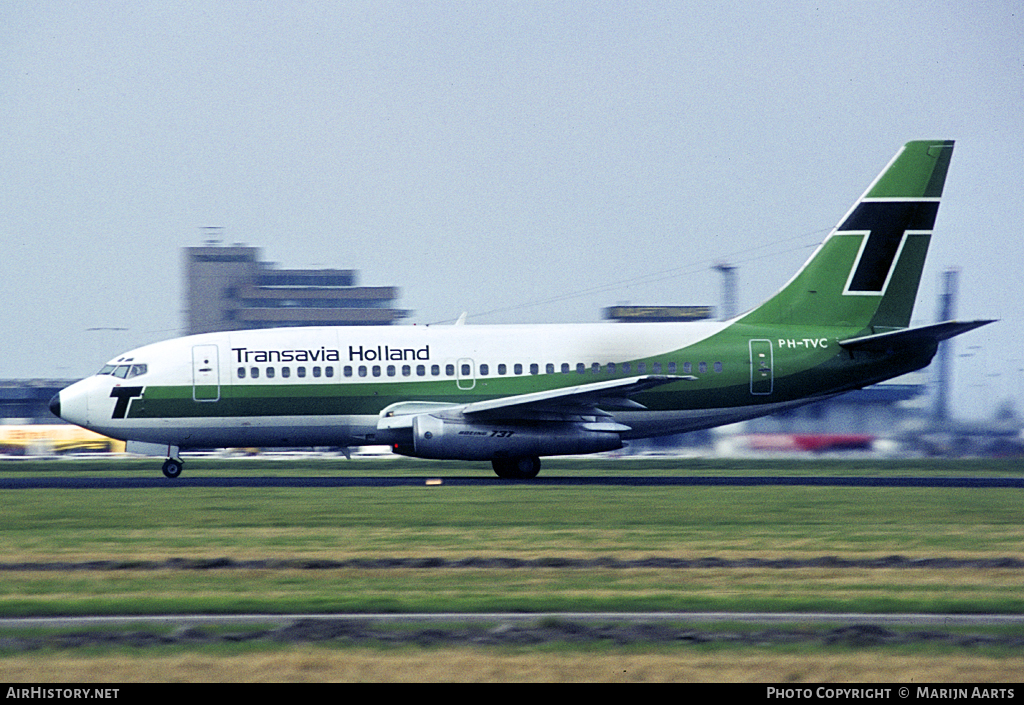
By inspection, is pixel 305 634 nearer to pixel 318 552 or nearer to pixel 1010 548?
pixel 318 552

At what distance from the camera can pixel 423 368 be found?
32062 mm

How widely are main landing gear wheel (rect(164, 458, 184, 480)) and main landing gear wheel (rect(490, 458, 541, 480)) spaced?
9.09 meters

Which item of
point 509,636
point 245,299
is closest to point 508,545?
point 509,636

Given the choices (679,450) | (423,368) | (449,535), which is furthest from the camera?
(679,450)

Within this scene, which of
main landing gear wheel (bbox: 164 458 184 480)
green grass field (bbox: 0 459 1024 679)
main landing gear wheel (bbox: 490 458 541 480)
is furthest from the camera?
main landing gear wheel (bbox: 164 458 184 480)

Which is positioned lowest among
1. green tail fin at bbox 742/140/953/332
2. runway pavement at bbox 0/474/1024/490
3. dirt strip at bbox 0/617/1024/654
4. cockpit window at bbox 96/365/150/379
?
runway pavement at bbox 0/474/1024/490

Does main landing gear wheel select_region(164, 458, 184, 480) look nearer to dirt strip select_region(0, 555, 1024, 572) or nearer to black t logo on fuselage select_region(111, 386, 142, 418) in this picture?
black t logo on fuselage select_region(111, 386, 142, 418)

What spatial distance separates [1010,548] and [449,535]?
8.67 meters

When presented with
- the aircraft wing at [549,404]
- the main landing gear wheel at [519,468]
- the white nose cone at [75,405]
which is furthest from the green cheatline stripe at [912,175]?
the white nose cone at [75,405]

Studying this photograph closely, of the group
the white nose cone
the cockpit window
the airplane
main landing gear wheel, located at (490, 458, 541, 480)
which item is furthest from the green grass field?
the cockpit window

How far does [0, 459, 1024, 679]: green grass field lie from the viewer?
1278 cm

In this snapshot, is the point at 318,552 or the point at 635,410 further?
the point at 635,410
